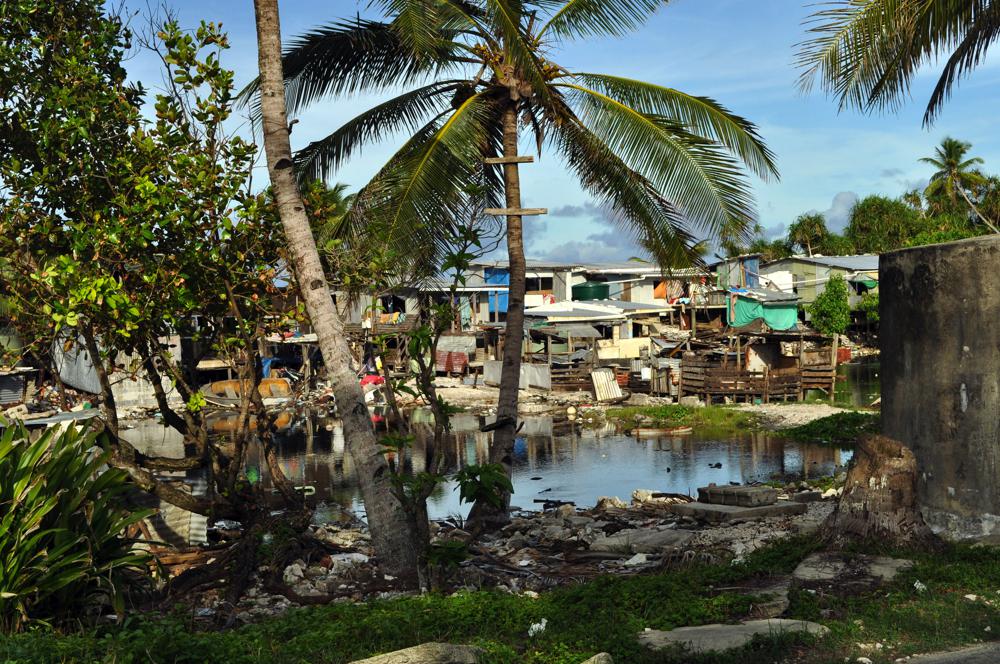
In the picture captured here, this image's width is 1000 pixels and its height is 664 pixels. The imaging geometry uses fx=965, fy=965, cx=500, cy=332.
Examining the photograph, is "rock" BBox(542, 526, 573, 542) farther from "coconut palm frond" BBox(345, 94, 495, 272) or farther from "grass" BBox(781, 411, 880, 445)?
"grass" BBox(781, 411, 880, 445)

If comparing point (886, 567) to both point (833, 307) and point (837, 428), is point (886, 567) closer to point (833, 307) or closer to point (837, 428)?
point (837, 428)

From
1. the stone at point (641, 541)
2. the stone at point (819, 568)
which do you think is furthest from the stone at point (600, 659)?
the stone at point (641, 541)

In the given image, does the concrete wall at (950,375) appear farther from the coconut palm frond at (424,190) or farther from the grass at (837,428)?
the grass at (837,428)

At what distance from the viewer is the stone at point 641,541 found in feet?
32.1

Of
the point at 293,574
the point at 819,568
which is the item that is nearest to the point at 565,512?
the point at 293,574

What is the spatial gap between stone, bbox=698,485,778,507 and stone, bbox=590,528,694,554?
1.80 metres

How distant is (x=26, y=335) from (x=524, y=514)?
7.98 m

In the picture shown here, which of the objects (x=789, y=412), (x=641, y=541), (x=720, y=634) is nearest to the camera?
(x=720, y=634)

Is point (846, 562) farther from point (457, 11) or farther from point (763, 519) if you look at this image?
point (457, 11)

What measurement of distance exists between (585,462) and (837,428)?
21.2ft

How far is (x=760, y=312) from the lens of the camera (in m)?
50.5

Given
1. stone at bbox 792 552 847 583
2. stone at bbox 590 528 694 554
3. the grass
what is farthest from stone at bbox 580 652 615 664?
the grass

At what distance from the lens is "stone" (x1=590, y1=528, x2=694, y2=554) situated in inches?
386

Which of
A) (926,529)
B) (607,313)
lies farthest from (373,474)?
(607,313)
